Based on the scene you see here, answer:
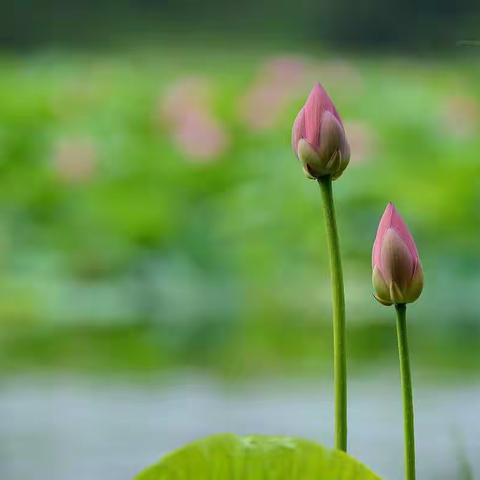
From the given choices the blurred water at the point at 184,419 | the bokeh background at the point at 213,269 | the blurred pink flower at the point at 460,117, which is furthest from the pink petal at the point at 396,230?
the blurred pink flower at the point at 460,117

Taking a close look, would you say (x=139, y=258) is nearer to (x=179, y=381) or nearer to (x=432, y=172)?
(x=179, y=381)

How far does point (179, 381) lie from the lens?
71.0 inches

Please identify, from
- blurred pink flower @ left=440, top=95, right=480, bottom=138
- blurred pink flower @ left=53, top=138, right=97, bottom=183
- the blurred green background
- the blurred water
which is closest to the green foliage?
the blurred water

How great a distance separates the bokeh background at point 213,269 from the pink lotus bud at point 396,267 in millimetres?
947

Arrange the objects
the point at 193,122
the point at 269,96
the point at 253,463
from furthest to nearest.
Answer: the point at 269,96, the point at 193,122, the point at 253,463

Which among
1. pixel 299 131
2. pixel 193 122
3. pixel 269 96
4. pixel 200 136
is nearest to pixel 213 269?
pixel 200 136

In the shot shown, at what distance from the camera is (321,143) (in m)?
0.38

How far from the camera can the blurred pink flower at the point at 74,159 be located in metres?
2.39

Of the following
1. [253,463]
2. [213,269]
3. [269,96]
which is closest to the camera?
[253,463]

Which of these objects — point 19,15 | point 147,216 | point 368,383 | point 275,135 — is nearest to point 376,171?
point 275,135

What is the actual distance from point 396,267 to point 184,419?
1.32 meters

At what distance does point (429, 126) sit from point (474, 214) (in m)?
0.48

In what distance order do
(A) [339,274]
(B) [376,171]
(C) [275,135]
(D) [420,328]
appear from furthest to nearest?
(C) [275,135] < (B) [376,171] < (D) [420,328] < (A) [339,274]

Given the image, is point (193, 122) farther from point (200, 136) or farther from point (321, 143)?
point (321, 143)
